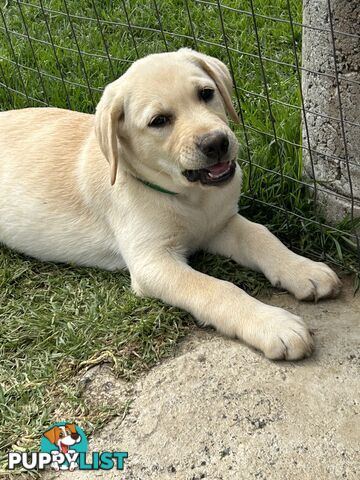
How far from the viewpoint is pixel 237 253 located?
12.8 ft

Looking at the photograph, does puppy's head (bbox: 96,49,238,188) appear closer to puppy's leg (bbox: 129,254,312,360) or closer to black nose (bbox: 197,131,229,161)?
black nose (bbox: 197,131,229,161)

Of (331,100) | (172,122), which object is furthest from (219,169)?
(331,100)

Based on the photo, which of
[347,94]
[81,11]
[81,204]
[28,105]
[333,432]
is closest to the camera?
[333,432]

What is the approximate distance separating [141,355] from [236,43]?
289cm

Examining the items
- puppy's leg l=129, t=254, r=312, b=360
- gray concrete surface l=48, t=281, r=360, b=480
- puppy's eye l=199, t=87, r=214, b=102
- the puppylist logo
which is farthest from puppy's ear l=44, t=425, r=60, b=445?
puppy's eye l=199, t=87, r=214, b=102

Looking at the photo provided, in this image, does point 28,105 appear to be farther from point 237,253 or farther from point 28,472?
point 28,472

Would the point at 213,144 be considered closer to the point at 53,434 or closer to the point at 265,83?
the point at 265,83

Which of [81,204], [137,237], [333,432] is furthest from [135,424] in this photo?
[81,204]

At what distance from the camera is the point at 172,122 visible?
3.37 metres

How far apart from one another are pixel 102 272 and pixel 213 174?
1000mm

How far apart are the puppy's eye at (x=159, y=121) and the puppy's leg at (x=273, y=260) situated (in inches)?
31.1

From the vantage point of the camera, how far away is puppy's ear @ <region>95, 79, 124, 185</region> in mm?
3453

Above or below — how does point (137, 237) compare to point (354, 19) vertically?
below

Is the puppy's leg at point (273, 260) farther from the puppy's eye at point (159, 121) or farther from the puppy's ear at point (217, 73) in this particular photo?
the puppy's eye at point (159, 121)
